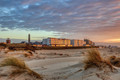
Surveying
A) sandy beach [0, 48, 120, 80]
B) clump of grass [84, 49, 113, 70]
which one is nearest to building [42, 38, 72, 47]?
sandy beach [0, 48, 120, 80]

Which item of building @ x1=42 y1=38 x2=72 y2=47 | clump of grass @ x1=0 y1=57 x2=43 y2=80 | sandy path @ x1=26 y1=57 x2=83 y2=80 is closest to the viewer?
clump of grass @ x1=0 y1=57 x2=43 y2=80

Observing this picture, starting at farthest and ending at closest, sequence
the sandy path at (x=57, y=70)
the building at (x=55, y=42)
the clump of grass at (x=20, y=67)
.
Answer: the building at (x=55, y=42), the sandy path at (x=57, y=70), the clump of grass at (x=20, y=67)

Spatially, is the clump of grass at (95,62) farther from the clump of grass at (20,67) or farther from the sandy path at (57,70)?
the clump of grass at (20,67)

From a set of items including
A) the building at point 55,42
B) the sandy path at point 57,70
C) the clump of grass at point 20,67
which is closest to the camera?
the clump of grass at point 20,67

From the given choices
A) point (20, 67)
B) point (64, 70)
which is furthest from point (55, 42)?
point (20, 67)

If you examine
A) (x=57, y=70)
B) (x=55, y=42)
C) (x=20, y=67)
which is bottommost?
(x=57, y=70)

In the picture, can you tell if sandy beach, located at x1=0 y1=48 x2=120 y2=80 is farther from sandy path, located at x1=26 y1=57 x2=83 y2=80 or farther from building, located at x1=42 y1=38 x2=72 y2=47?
building, located at x1=42 y1=38 x2=72 y2=47

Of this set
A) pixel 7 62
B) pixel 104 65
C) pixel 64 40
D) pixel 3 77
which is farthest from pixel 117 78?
pixel 64 40

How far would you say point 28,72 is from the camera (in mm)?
3537

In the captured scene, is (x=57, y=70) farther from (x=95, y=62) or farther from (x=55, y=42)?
(x=55, y=42)

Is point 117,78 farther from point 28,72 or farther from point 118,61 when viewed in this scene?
point 118,61

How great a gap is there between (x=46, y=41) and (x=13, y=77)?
92174 mm

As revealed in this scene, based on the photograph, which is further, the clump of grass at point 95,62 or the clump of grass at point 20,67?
the clump of grass at point 95,62

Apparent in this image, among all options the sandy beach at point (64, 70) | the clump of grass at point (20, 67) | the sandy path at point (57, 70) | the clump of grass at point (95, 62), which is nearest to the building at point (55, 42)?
the sandy beach at point (64, 70)
